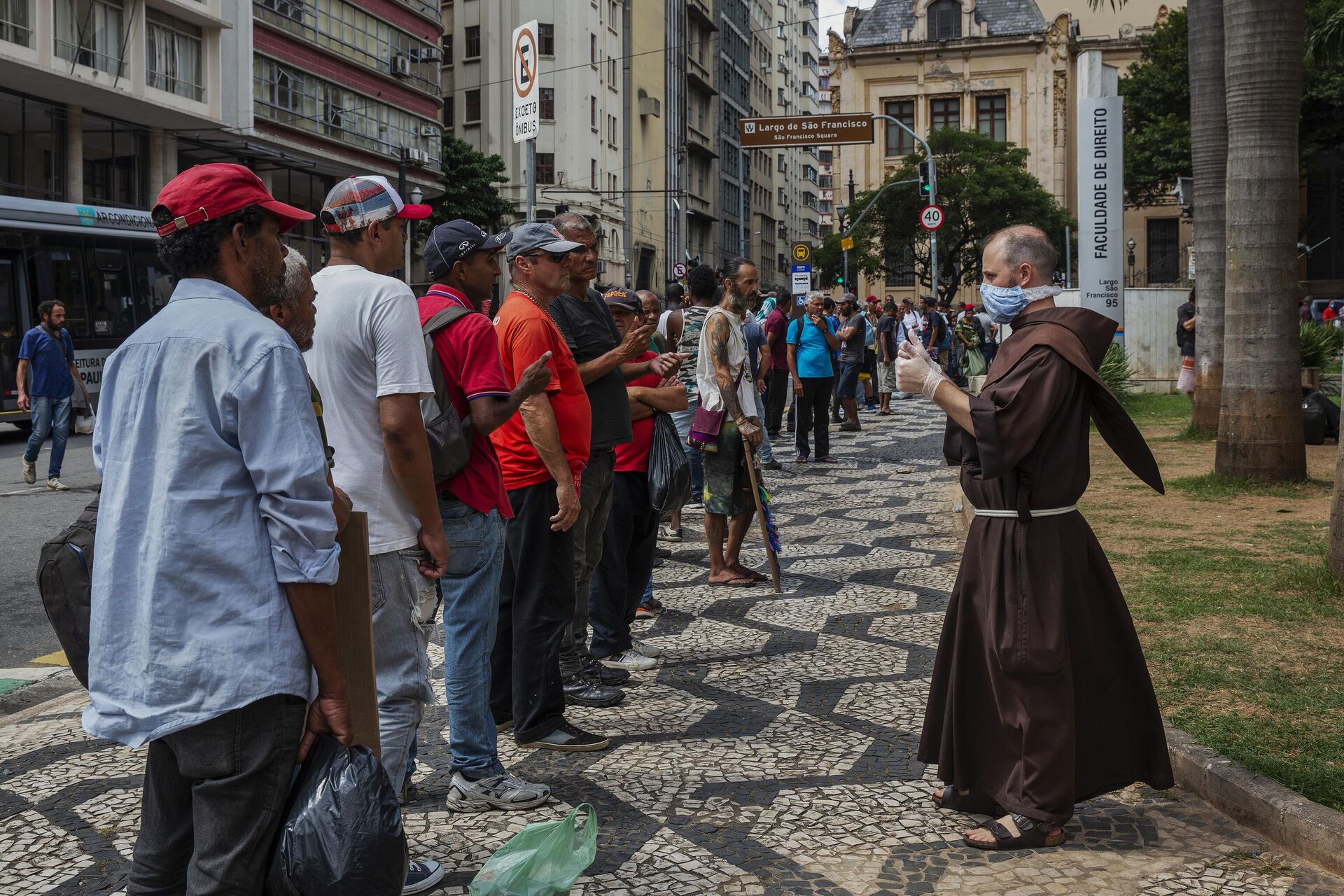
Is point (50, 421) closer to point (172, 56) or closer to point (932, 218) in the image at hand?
point (932, 218)

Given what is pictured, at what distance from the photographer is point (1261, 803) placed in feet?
13.0

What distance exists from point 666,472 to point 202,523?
4143 mm

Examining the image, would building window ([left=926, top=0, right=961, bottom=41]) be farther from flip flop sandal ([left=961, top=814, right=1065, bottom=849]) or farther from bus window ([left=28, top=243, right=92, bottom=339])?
flip flop sandal ([left=961, top=814, right=1065, bottom=849])

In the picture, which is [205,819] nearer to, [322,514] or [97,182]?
[322,514]

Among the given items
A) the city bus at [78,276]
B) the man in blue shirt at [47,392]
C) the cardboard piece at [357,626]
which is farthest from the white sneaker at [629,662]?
the city bus at [78,276]

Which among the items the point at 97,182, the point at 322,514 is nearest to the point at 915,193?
the point at 97,182

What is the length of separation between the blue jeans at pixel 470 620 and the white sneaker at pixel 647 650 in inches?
78.7

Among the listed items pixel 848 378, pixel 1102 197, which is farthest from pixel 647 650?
pixel 848 378

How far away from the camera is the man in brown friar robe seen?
3.86 m

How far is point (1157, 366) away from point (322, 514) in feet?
75.5

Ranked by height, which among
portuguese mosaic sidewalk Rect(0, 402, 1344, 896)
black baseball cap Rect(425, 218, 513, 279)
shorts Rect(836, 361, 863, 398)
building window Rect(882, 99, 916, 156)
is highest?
building window Rect(882, 99, 916, 156)

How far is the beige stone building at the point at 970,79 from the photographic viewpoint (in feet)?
240

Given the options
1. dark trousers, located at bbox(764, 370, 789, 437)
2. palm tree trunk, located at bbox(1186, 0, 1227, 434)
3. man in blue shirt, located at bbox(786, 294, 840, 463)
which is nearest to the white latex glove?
man in blue shirt, located at bbox(786, 294, 840, 463)

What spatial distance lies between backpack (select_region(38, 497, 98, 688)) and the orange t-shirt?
2.26 m
